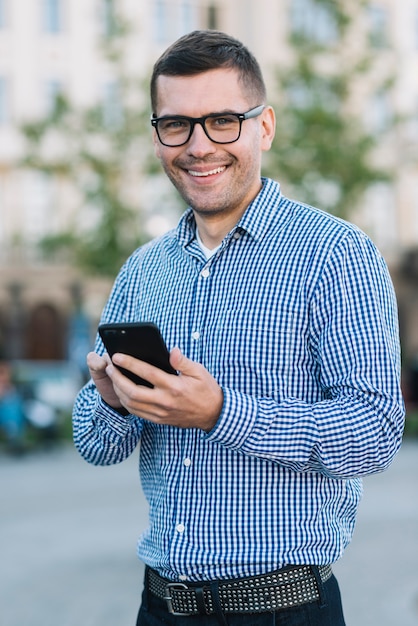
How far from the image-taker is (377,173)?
1866 centimetres

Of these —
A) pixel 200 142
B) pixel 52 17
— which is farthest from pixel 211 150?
pixel 52 17

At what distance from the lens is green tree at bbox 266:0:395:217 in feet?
60.5

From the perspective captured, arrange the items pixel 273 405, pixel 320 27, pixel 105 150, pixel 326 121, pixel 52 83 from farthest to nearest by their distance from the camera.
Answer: pixel 52 83
pixel 320 27
pixel 105 150
pixel 326 121
pixel 273 405

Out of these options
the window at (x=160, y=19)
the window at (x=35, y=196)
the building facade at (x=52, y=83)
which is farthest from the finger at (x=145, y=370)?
the window at (x=160, y=19)

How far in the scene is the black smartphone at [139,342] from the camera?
1814mm

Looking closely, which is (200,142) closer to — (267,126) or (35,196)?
(267,126)

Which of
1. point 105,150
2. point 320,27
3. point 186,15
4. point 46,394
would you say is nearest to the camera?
point 46,394

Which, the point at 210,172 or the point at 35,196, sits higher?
the point at 210,172

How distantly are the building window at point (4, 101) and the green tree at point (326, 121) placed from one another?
580 inches

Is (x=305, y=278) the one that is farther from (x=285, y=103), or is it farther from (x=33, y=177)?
(x=33, y=177)

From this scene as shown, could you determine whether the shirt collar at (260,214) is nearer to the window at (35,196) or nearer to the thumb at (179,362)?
the thumb at (179,362)

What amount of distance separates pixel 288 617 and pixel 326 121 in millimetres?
17143

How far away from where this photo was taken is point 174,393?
1.77 m

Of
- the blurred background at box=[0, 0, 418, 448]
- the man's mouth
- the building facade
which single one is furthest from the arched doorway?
the man's mouth
